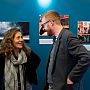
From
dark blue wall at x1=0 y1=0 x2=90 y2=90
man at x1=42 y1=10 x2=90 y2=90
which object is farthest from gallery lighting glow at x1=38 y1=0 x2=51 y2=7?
man at x1=42 y1=10 x2=90 y2=90

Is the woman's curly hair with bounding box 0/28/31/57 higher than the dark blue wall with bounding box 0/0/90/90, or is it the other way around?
the dark blue wall with bounding box 0/0/90/90

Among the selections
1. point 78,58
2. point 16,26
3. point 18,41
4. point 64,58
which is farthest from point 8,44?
point 78,58

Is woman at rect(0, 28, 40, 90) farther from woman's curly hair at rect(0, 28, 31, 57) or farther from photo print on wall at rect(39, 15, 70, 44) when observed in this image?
photo print on wall at rect(39, 15, 70, 44)

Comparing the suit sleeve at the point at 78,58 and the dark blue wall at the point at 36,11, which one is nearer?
the suit sleeve at the point at 78,58

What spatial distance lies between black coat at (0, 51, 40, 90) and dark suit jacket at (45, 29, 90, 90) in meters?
0.85

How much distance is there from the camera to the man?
2203mm

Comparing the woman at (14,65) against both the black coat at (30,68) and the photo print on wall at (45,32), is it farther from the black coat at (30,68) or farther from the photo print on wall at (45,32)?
the photo print on wall at (45,32)

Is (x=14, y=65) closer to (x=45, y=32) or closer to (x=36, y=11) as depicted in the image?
(x=45, y=32)

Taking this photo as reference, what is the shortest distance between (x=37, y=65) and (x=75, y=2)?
1.04 meters

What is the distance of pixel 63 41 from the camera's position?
7.53ft


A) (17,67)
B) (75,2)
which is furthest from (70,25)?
(17,67)

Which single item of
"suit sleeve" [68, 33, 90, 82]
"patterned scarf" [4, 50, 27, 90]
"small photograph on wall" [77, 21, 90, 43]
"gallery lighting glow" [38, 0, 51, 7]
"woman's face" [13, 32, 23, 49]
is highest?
"gallery lighting glow" [38, 0, 51, 7]

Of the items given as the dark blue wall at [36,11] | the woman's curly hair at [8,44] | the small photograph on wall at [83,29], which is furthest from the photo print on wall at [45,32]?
the woman's curly hair at [8,44]

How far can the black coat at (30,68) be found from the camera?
3.09 metres
